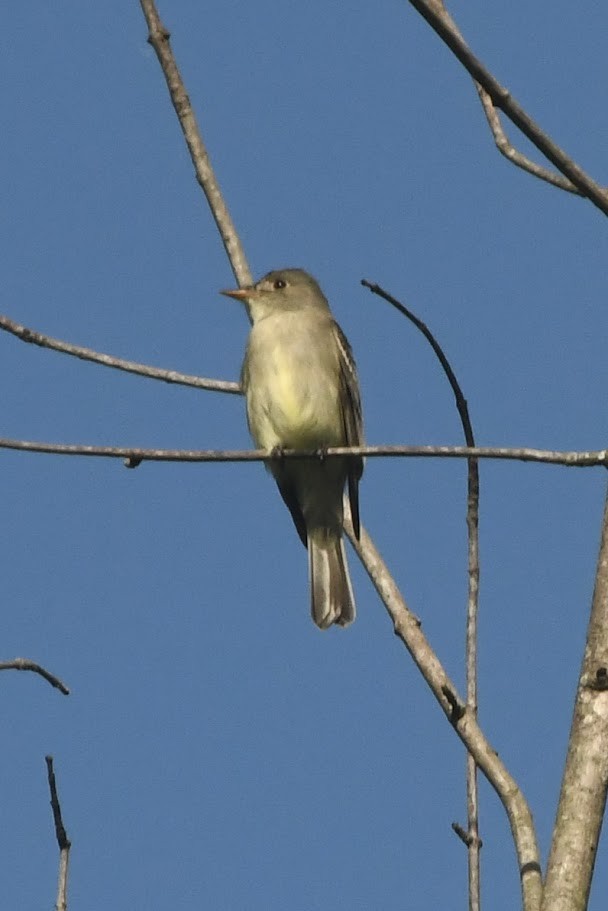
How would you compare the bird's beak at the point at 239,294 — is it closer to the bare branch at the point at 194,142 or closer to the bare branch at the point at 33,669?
the bare branch at the point at 194,142

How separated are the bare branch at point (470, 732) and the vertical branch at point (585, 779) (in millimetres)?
102

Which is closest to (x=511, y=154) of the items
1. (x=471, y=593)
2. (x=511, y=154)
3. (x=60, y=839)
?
(x=511, y=154)

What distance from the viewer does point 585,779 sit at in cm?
399

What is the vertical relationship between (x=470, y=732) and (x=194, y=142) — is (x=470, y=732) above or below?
below

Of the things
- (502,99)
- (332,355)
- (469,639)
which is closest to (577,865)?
(469,639)

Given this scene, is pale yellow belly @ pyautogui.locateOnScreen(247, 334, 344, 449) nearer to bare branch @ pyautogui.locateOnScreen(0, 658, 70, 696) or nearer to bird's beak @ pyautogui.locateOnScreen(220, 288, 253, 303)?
bird's beak @ pyautogui.locateOnScreen(220, 288, 253, 303)

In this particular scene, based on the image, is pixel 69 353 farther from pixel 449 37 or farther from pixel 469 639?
pixel 449 37

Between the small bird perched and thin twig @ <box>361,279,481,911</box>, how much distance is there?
2.27 meters

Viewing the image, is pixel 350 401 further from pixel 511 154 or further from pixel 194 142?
pixel 511 154

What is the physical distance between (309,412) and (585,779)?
4150mm

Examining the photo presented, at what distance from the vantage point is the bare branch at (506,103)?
10.8 ft

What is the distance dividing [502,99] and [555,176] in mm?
1584

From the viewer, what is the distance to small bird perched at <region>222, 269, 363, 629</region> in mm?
7934

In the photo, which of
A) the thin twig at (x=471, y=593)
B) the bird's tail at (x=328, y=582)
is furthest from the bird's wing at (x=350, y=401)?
the thin twig at (x=471, y=593)
